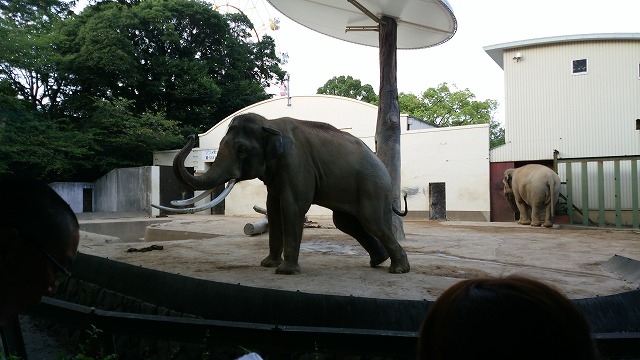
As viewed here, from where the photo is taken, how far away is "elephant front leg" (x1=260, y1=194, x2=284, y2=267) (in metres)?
5.02

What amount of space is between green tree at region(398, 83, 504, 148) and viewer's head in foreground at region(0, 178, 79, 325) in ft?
136

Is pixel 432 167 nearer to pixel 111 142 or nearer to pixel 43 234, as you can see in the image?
pixel 111 142

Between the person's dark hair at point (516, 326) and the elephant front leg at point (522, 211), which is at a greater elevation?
the person's dark hair at point (516, 326)

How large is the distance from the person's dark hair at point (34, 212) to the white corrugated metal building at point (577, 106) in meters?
15.6

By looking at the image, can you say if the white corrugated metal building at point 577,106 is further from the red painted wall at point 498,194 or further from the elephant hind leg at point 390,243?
the elephant hind leg at point 390,243

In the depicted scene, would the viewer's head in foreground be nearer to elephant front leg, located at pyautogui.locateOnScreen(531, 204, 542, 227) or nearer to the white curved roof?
elephant front leg, located at pyautogui.locateOnScreen(531, 204, 542, 227)

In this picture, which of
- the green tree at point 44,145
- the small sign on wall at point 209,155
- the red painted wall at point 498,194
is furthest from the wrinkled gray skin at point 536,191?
the green tree at point 44,145

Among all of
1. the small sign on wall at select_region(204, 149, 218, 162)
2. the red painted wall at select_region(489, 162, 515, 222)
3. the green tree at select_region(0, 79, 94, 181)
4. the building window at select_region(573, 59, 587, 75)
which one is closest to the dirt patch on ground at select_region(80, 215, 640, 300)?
the red painted wall at select_region(489, 162, 515, 222)

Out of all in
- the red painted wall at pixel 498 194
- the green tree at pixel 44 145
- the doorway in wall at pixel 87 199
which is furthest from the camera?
the doorway in wall at pixel 87 199

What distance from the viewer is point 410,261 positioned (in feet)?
19.2

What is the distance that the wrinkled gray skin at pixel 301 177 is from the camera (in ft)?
14.6

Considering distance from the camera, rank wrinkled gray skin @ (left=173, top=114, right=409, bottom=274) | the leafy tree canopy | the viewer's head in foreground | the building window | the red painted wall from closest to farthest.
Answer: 1. the viewer's head in foreground
2. wrinkled gray skin @ (left=173, top=114, right=409, bottom=274)
3. the building window
4. the red painted wall
5. the leafy tree canopy

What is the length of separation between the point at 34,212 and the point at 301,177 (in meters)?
3.45

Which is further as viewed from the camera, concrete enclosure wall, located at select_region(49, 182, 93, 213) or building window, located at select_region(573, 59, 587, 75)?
concrete enclosure wall, located at select_region(49, 182, 93, 213)
